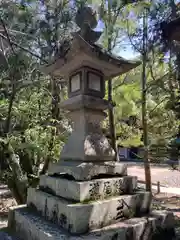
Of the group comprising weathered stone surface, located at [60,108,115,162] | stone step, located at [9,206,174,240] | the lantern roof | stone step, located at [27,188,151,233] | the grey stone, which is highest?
the lantern roof

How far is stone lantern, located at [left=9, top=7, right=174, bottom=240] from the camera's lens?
10.2 ft

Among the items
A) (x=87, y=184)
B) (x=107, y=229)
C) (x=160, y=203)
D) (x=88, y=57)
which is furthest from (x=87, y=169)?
(x=160, y=203)

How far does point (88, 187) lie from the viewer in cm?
333

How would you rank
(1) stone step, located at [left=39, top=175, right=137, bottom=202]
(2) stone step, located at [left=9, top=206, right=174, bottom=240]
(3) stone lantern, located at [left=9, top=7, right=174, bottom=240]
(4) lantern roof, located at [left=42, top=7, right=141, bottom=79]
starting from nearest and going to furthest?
(2) stone step, located at [left=9, top=206, right=174, bottom=240] → (3) stone lantern, located at [left=9, top=7, right=174, bottom=240] → (1) stone step, located at [left=39, top=175, right=137, bottom=202] → (4) lantern roof, located at [left=42, top=7, right=141, bottom=79]

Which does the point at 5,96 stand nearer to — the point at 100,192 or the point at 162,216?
the point at 100,192

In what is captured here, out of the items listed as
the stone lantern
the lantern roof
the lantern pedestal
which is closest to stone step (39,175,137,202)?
the stone lantern

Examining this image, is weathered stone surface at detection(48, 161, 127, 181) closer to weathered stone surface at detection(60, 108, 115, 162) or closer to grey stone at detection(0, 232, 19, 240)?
weathered stone surface at detection(60, 108, 115, 162)

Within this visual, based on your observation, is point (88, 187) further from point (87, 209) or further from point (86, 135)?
point (86, 135)

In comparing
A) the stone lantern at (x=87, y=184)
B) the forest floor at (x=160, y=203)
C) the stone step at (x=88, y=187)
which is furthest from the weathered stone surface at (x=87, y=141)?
the forest floor at (x=160, y=203)

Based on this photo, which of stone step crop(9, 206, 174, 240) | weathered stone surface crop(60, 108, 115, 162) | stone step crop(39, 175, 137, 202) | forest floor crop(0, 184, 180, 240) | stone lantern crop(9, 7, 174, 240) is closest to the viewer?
stone step crop(9, 206, 174, 240)

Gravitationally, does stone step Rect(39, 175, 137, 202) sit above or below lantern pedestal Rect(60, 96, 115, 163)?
below

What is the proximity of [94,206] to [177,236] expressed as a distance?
1.50 metres

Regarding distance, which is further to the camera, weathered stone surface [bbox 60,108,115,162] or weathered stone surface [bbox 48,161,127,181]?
weathered stone surface [bbox 60,108,115,162]

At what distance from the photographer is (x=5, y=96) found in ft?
26.4
